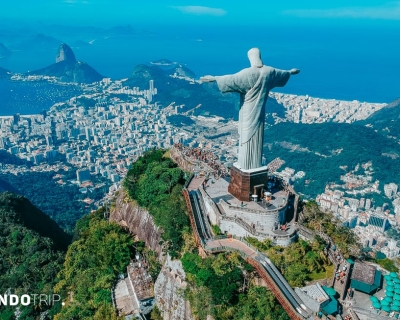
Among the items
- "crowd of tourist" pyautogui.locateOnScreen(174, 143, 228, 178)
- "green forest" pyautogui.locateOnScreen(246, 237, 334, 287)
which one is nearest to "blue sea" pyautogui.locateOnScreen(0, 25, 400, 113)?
"crowd of tourist" pyautogui.locateOnScreen(174, 143, 228, 178)

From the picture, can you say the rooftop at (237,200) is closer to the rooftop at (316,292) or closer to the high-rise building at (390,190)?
the rooftop at (316,292)

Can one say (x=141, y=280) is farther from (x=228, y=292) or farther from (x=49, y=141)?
(x=49, y=141)

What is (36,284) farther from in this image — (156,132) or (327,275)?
(156,132)

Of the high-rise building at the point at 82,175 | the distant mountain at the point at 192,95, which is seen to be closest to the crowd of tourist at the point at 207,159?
the high-rise building at the point at 82,175

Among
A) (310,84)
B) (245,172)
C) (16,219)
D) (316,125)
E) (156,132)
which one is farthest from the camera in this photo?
(310,84)

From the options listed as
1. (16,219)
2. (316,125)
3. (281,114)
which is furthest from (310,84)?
(16,219)

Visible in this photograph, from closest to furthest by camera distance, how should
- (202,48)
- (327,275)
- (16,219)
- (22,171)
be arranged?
1. (327,275)
2. (16,219)
3. (22,171)
4. (202,48)

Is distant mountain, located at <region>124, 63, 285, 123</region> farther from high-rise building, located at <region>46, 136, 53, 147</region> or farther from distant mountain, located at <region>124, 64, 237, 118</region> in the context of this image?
high-rise building, located at <region>46, 136, 53, 147</region>

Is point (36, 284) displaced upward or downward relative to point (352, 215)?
upward
